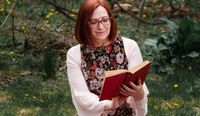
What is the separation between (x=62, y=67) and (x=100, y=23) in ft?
12.3

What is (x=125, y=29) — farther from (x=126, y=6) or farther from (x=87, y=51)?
(x=87, y=51)

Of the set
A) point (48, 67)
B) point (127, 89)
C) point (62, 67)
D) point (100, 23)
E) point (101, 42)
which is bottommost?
point (62, 67)

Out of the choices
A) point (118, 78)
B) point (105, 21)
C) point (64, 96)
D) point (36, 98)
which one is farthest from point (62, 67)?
point (118, 78)

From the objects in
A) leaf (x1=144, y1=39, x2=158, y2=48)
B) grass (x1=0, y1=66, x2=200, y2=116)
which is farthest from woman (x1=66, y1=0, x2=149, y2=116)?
leaf (x1=144, y1=39, x2=158, y2=48)

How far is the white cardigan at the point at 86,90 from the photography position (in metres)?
3.08

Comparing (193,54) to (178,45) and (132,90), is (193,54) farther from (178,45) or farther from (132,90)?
(132,90)

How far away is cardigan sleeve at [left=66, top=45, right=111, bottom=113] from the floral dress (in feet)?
0.11

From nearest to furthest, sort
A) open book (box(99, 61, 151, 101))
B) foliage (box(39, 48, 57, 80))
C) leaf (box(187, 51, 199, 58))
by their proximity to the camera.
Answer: open book (box(99, 61, 151, 101)) → foliage (box(39, 48, 57, 80)) → leaf (box(187, 51, 199, 58))

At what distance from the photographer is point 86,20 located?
305 centimetres

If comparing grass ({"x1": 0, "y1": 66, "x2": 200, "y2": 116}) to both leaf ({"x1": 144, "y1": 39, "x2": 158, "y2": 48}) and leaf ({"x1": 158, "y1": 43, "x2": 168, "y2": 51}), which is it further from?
leaf ({"x1": 144, "y1": 39, "x2": 158, "y2": 48})

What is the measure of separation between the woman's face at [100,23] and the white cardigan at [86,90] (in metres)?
0.17

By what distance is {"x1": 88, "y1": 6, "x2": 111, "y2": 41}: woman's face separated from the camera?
3053 mm

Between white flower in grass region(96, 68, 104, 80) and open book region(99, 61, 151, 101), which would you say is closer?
open book region(99, 61, 151, 101)

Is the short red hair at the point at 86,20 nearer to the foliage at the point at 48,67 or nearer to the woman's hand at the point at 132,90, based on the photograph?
the woman's hand at the point at 132,90
